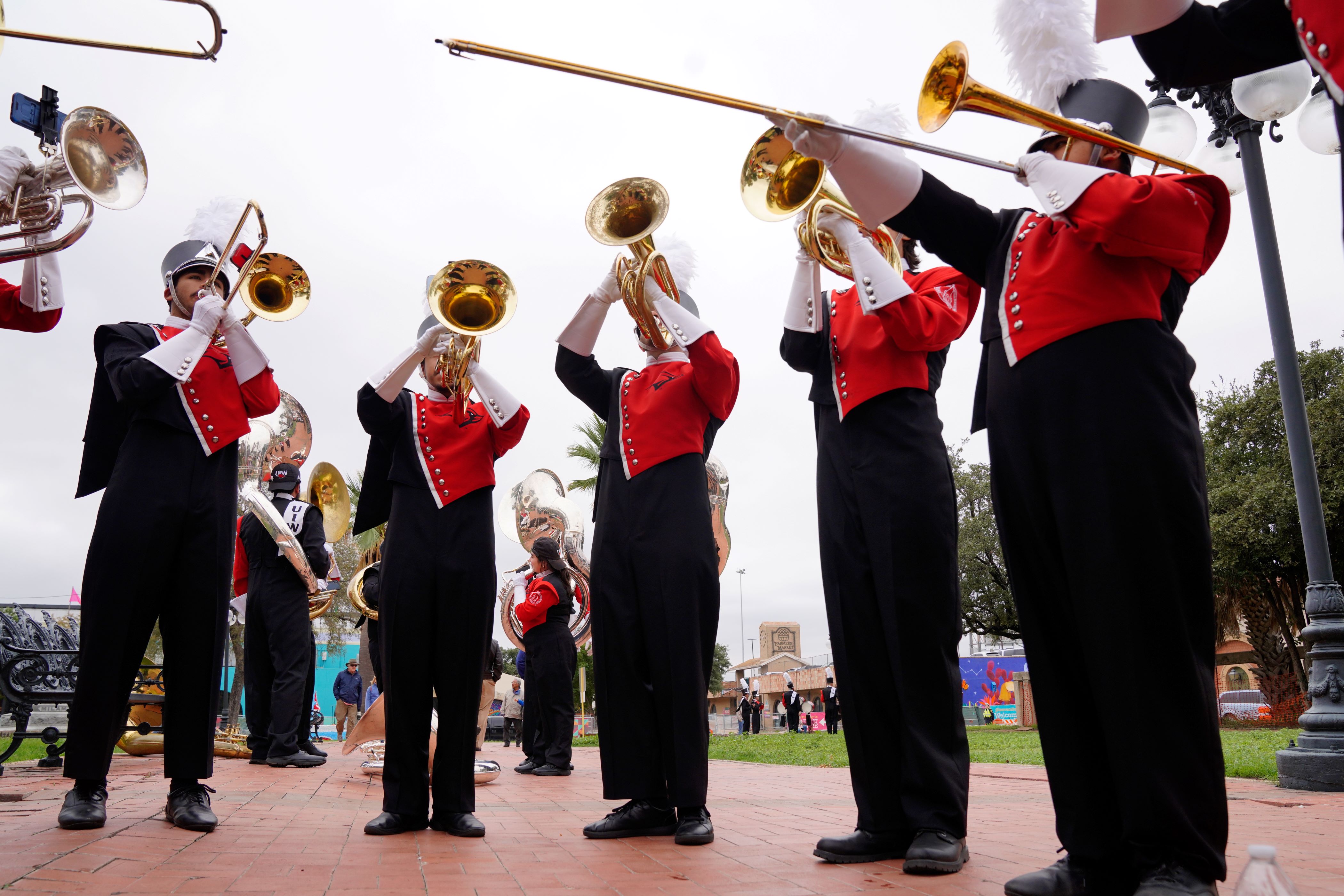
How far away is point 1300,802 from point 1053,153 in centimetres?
405

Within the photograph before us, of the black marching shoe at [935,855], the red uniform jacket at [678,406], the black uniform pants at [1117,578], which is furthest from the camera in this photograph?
the red uniform jacket at [678,406]

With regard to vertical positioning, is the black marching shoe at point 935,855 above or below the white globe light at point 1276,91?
below

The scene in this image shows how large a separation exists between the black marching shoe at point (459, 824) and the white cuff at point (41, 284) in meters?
2.57

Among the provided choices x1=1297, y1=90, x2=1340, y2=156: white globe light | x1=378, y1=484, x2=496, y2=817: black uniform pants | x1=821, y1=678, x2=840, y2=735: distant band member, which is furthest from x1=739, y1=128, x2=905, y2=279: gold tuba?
x1=821, y1=678, x2=840, y2=735: distant band member

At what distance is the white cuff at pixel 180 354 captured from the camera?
3.87 m

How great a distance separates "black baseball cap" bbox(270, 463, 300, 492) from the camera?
884cm

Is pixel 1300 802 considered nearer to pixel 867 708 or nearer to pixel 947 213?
pixel 867 708

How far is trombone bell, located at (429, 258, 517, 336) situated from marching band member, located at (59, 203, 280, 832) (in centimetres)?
82

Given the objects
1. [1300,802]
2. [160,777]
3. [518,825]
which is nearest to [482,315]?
[518,825]

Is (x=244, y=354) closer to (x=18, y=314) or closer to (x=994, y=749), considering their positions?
(x=18, y=314)

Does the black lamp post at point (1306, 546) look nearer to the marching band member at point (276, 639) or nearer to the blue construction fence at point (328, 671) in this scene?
the marching band member at point (276, 639)

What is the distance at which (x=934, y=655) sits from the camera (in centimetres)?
325

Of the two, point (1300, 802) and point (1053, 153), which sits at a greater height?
point (1053, 153)

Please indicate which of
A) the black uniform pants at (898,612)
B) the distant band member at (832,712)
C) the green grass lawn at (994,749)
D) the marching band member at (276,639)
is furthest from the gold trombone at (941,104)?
the distant band member at (832,712)
